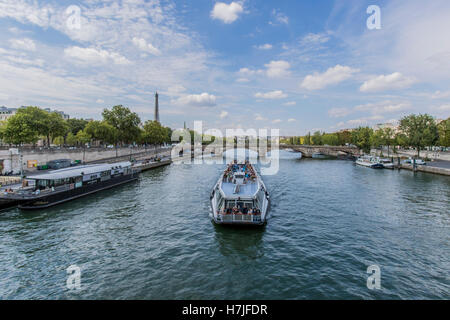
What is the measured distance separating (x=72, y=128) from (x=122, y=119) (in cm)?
3291

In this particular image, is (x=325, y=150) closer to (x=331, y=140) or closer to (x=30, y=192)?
(x=331, y=140)

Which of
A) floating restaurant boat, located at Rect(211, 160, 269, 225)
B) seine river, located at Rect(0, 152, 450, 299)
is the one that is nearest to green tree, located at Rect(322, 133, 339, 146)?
seine river, located at Rect(0, 152, 450, 299)

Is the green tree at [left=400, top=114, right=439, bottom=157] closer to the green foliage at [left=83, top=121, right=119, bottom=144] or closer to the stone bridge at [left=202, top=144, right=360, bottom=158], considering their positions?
the stone bridge at [left=202, top=144, right=360, bottom=158]

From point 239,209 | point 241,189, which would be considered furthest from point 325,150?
point 239,209

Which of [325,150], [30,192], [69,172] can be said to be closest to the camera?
[30,192]

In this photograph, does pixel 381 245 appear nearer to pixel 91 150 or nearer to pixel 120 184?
pixel 120 184

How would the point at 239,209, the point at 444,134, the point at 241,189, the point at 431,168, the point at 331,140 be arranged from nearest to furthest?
the point at 239,209
the point at 241,189
the point at 431,168
the point at 444,134
the point at 331,140

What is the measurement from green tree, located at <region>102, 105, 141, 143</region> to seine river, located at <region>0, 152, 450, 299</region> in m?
54.4

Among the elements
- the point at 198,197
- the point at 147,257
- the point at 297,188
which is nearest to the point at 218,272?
the point at 147,257

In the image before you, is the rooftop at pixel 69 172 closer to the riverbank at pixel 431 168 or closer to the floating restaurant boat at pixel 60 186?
the floating restaurant boat at pixel 60 186

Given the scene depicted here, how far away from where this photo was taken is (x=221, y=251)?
17078 mm

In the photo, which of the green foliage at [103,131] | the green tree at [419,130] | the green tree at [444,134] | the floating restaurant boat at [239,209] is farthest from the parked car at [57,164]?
the green tree at [444,134]

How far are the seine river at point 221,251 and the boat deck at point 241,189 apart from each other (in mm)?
3428

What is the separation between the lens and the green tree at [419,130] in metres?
69.6
